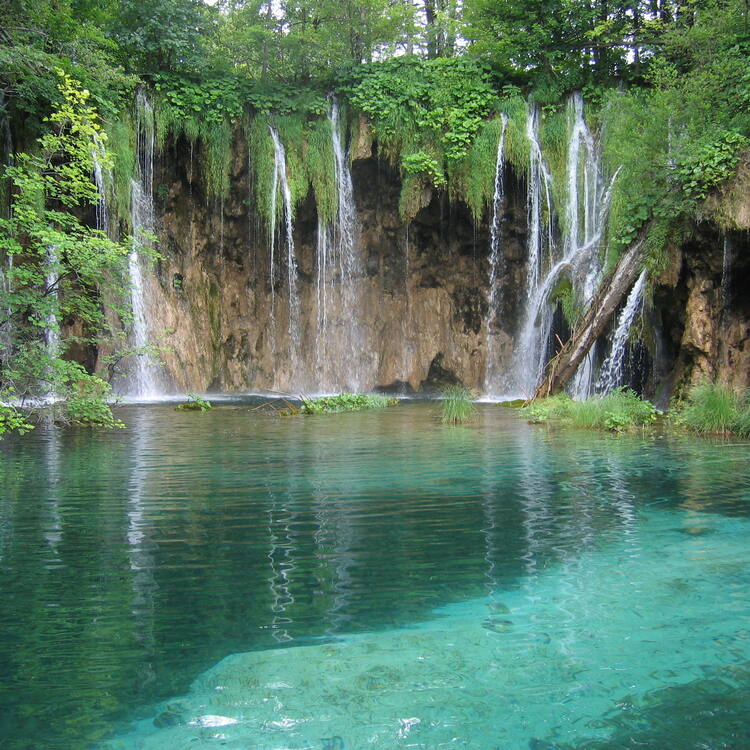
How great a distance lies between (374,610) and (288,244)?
1886 cm

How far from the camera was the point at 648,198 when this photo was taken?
1348 cm

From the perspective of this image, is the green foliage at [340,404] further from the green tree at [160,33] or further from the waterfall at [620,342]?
the green tree at [160,33]

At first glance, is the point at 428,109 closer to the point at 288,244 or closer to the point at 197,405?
the point at 288,244

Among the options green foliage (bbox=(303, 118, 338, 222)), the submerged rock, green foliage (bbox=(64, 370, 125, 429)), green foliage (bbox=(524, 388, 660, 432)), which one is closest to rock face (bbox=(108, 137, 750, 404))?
green foliage (bbox=(303, 118, 338, 222))

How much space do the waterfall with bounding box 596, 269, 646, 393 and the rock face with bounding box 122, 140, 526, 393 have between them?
663 centimetres

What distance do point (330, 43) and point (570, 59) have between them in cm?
777

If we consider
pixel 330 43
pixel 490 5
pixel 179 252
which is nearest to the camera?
pixel 490 5

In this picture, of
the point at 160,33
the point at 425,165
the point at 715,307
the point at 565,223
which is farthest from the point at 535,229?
the point at 160,33

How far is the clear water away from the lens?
8.37 ft

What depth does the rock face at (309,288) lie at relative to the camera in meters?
20.5

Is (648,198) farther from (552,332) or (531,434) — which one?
(531,434)

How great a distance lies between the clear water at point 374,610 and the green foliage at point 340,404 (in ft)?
22.3

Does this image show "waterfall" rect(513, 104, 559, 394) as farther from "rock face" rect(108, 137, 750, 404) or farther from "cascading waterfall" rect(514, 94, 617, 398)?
"rock face" rect(108, 137, 750, 404)

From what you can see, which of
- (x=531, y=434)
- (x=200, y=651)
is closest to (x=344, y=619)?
(x=200, y=651)
